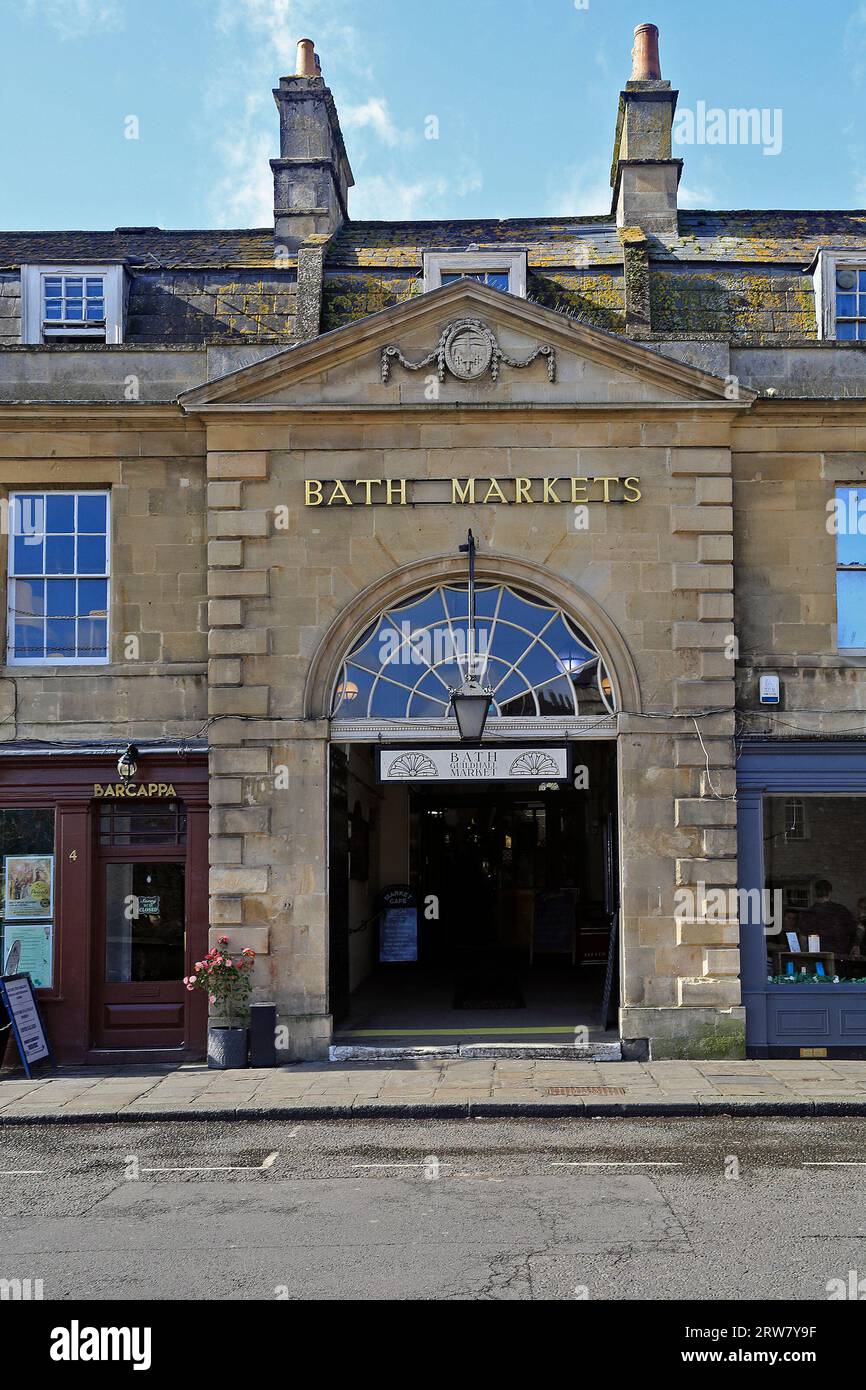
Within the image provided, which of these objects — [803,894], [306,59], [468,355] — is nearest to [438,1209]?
[803,894]

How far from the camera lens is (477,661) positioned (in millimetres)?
14914

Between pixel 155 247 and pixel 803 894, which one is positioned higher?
pixel 155 247

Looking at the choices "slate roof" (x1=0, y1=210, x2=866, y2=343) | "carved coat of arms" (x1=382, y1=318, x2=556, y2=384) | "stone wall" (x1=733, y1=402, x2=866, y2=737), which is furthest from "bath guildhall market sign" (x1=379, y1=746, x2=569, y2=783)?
"slate roof" (x1=0, y1=210, x2=866, y2=343)

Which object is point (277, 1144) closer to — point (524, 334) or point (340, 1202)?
point (340, 1202)

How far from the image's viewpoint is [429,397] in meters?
14.8

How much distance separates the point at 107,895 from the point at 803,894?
837 cm

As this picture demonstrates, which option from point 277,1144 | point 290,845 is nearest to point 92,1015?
point 290,845

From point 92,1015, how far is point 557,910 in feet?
33.9

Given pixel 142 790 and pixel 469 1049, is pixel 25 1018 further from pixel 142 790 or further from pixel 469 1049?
pixel 469 1049

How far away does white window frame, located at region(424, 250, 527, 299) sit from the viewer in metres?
→ 16.4

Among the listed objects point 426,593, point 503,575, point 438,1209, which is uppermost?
point 503,575

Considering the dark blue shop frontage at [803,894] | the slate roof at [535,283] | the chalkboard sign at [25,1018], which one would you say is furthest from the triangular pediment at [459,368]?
the chalkboard sign at [25,1018]

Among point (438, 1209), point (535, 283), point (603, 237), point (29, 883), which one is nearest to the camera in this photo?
point (438, 1209)
